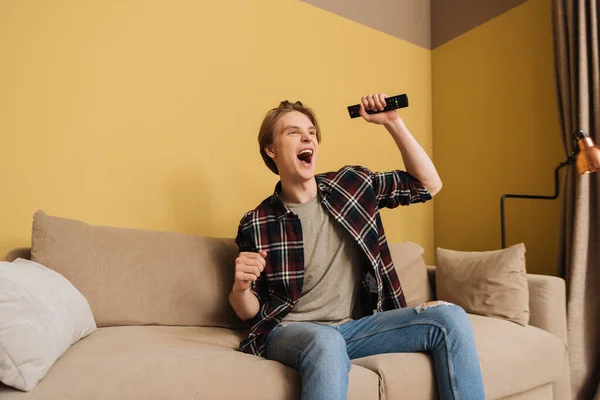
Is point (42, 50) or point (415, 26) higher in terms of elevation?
point (415, 26)

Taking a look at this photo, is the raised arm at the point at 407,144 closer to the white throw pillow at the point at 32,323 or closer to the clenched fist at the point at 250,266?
the clenched fist at the point at 250,266

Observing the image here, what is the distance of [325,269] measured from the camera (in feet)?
4.77

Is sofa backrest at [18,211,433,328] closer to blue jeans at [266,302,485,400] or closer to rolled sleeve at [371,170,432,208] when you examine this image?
blue jeans at [266,302,485,400]

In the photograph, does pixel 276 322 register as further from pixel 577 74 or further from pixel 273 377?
pixel 577 74

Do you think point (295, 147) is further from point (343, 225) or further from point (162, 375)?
point (162, 375)

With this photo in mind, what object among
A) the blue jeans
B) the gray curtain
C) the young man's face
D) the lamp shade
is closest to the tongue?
the young man's face

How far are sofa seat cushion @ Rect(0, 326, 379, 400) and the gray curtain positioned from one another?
1391 millimetres

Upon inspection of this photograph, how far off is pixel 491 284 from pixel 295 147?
98 centimetres

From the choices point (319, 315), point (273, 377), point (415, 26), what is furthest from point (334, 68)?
→ point (273, 377)

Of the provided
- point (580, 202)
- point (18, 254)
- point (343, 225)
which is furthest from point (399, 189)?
point (18, 254)

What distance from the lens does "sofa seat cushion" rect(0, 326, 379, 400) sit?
94cm

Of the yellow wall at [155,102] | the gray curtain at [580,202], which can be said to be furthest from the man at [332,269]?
the gray curtain at [580,202]

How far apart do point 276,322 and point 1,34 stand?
4.77 feet

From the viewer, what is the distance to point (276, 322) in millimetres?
1374
